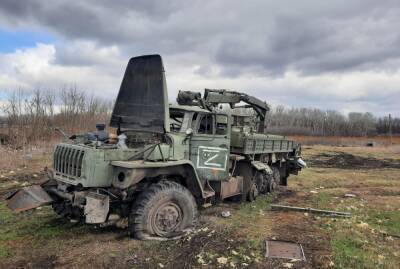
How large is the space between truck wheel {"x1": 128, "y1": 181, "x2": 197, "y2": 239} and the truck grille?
1.12 meters

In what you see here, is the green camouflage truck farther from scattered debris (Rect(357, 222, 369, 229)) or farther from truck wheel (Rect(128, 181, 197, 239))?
scattered debris (Rect(357, 222, 369, 229))

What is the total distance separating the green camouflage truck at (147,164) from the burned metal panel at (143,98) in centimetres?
2

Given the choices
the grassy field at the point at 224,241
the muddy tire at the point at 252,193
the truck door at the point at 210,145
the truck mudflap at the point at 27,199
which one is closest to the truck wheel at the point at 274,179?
the muddy tire at the point at 252,193

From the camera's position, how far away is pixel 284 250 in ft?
20.7

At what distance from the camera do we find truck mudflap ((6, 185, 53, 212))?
20.7 ft

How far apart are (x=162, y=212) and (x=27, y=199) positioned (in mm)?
2209

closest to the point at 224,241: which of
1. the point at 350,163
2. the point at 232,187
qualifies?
the point at 232,187

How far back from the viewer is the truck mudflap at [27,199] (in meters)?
6.30

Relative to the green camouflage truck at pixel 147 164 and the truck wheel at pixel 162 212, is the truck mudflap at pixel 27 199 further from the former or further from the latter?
the truck wheel at pixel 162 212

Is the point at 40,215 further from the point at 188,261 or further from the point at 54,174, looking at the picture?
the point at 188,261

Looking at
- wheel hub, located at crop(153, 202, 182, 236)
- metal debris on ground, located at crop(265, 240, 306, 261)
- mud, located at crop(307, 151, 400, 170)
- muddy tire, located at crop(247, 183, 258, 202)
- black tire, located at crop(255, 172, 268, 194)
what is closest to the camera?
metal debris on ground, located at crop(265, 240, 306, 261)

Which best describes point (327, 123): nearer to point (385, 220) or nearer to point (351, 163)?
point (351, 163)

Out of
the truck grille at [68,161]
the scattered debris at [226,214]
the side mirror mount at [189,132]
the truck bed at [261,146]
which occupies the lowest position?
the scattered debris at [226,214]

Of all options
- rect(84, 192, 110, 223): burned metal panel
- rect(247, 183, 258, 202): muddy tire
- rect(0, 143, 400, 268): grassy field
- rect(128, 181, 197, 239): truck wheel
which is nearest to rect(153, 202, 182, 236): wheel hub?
rect(128, 181, 197, 239): truck wheel
